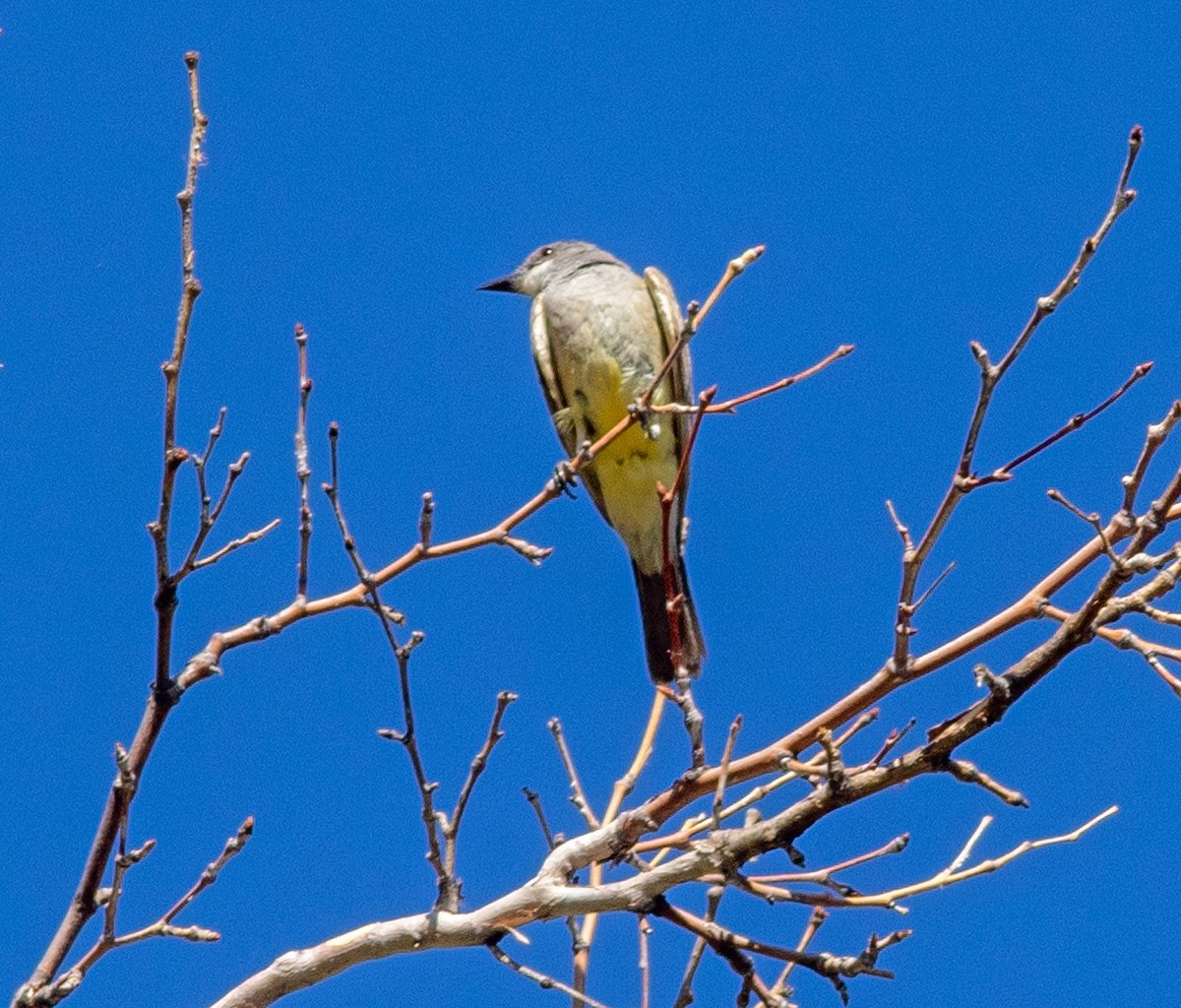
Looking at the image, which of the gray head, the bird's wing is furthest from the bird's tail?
the gray head

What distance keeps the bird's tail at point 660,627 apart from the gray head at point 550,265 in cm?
189

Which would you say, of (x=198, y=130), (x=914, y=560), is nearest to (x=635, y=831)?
(x=914, y=560)

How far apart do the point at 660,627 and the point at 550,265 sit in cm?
263

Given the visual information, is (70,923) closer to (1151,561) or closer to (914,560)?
(914,560)

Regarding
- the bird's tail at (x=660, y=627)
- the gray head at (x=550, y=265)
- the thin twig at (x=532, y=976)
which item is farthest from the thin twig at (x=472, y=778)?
the gray head at (x=550, y=265)

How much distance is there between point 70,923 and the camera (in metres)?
3.33

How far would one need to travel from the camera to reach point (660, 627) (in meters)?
7.99

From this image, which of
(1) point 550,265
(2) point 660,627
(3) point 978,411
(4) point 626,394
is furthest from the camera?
(1) point 550,265

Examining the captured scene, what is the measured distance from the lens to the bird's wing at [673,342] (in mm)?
7953

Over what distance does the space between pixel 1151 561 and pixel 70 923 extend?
243 cm

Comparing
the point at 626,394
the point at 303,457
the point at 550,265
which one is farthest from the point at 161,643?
the point at 550,265

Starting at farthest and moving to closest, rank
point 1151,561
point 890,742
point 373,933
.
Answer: point 373,933
point 890,742
point 1151,561

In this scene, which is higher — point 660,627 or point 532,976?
point 660,627

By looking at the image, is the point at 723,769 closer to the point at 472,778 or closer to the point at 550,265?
the point at 472,778
